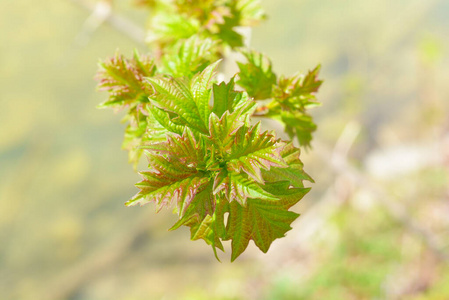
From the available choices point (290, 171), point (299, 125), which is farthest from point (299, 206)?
point (290, 171)

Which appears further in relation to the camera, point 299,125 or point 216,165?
point 299,125

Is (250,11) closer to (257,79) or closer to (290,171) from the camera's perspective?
(257,79)

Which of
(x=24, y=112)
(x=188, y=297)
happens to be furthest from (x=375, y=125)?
(x=24, y=112)

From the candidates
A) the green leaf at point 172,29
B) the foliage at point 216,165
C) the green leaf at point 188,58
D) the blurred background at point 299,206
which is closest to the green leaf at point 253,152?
the foliage at point 216,165

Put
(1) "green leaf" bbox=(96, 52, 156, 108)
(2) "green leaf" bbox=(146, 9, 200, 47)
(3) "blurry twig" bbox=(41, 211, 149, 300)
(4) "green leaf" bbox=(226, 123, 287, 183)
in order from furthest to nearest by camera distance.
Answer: (3) "blurry twig" bbox=(41, 211, 149, 300), (2) "green leaf" bbox=(146, 9, 200, 47), (1) "green leaf" bbox=(96, 52, 156, 108), (4) "green leaf" bbox=(226, 123, 287, 183)

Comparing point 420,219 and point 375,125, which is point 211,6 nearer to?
point 420,219

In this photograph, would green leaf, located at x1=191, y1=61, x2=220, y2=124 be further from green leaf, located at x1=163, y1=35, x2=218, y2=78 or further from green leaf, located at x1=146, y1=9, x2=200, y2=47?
green leaf, located at x1=146, y1=9, x2=200, y2=47

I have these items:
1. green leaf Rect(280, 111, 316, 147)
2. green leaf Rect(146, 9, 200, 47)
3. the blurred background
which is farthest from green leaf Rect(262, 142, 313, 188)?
the blurred background
